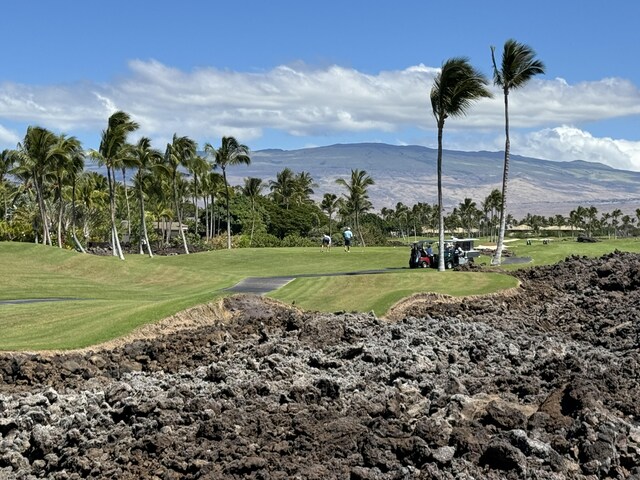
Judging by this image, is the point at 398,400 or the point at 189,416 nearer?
the point at 189,416

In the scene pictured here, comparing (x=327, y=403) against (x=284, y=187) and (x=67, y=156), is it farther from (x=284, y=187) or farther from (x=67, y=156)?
(x=284, y=187)

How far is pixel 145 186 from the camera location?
87.1m

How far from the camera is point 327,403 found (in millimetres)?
17000

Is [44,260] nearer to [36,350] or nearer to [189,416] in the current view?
[36,350]

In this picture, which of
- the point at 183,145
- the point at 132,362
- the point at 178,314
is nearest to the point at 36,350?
the point at 132,362

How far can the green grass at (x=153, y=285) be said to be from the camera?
2441 centimetres

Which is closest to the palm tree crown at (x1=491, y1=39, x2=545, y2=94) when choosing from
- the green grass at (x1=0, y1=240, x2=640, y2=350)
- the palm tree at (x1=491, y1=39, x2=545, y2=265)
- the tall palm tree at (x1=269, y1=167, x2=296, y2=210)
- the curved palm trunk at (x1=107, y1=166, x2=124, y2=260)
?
the palm tree at (x1=491, y1=39, x2=545, y2=265)

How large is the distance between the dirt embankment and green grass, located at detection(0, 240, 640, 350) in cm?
171

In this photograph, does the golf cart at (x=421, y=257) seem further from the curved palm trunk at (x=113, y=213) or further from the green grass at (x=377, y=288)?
the curved palm trunk at (x=113, y=213)

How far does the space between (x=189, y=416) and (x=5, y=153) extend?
77999 mm

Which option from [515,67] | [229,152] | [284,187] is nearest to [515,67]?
[515,67]

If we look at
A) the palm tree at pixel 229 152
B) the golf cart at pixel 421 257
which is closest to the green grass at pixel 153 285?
the golf cart at pixel 421 257

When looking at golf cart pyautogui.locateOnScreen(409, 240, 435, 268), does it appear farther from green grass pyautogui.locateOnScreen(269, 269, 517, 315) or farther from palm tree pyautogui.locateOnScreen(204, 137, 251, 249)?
palm tree pyautogui.locateOnScreen(204, 137, 251, 249)

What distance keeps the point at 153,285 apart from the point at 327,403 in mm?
27986
